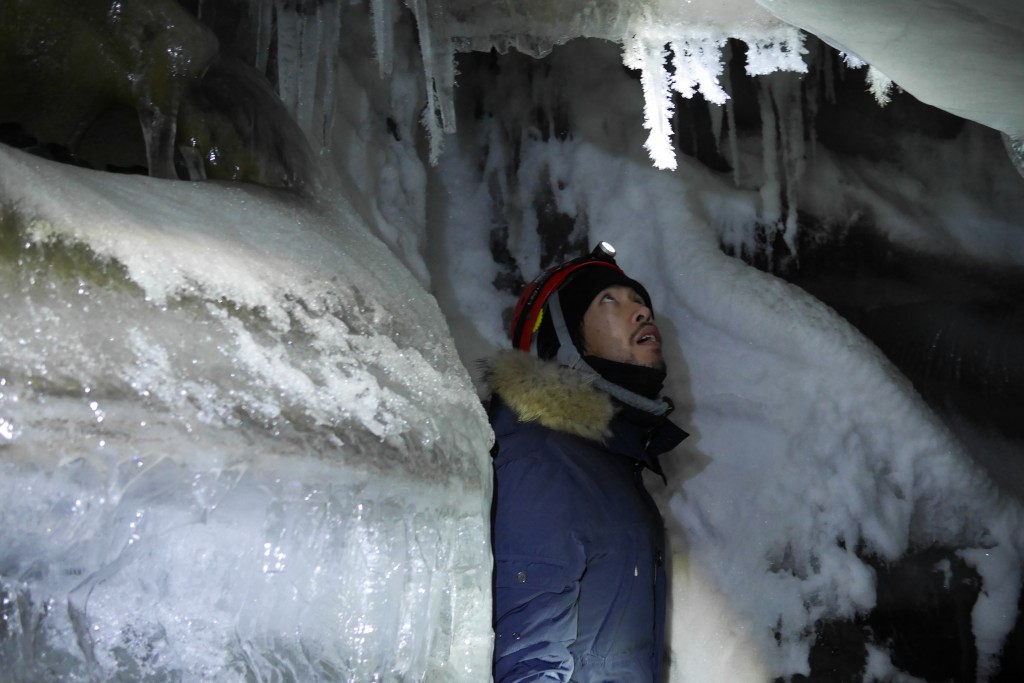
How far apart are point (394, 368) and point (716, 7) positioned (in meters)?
1.19

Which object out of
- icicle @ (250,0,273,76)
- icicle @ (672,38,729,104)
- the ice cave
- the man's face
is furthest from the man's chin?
icicle @ (250,0,273,76)

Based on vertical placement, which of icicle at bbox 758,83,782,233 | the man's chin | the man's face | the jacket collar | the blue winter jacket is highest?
icicle at bbox 758,83,782,233

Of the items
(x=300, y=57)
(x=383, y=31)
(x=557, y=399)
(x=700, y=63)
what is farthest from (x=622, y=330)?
(x=300, y=57)

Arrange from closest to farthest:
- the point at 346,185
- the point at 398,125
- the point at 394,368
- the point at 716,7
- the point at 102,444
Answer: the point at 102,444 < the point at 394,368 < the point at 716,7 < the point at 346,185 < the point at 398,125

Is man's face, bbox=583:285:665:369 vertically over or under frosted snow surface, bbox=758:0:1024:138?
under

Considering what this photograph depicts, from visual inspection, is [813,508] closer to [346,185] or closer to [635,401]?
[635,401]

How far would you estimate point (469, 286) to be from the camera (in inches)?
117

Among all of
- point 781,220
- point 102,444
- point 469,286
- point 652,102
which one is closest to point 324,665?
point 102,444

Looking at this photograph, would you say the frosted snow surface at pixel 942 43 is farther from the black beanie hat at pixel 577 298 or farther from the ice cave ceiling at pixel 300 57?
the black beanie hat at pixel 577 298

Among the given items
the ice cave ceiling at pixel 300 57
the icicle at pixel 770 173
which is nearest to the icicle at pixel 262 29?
the ice cave ceiling at pixel 300 57

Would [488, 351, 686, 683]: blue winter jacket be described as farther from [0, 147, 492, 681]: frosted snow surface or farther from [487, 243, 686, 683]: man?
[0, 147, 492, 681]: frosted snow surface

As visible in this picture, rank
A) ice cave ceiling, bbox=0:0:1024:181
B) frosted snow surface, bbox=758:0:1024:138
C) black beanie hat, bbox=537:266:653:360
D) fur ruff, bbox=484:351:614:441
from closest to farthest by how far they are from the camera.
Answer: frosted snow surface, bbox=758:0:1024:138 < ice cave ceiling, bbox=0:0:1024:181 < fur ruff, bbox=484:351:614:441 < black beanie hat, bbox=537:266:653:360

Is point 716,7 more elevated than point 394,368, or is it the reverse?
point 716,7

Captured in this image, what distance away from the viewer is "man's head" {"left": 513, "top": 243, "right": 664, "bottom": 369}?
7.56 ft
